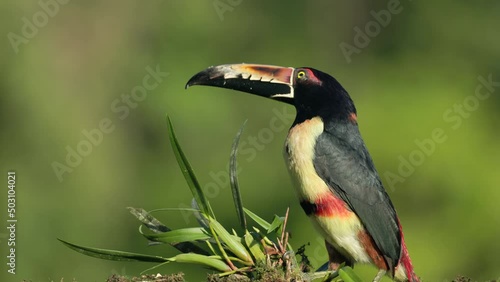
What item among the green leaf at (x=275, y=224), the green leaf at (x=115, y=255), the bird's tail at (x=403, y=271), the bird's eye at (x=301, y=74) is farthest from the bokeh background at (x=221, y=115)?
the green leaf at (x=115, y=255)

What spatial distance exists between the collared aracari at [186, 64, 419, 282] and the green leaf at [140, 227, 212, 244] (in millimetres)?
543

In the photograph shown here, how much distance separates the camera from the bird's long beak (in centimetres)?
364

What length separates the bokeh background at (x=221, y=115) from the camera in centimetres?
666

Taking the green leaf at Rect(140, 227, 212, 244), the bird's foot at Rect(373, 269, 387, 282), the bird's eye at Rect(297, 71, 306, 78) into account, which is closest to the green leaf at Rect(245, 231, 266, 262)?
the green leaf at Rect(140, 227, 212, 244)

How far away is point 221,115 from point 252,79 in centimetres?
422

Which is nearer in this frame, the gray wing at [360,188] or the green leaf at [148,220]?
the green leaf at [148,220]

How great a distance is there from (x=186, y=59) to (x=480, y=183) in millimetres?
2846

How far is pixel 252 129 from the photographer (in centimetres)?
784

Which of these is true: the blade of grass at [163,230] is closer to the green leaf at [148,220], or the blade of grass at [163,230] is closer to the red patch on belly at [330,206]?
the green leaf at [148,220]

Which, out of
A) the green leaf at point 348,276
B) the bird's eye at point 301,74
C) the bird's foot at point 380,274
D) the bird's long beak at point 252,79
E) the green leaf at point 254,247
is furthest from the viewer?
the bird's eye at point 301,74

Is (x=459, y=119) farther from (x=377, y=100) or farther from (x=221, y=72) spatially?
(x=221, y=72)

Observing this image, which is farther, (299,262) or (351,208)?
(351,208)

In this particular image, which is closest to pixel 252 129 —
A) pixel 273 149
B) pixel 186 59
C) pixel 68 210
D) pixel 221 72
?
pixel 273 149

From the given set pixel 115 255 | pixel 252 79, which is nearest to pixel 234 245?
pixel 115 255
